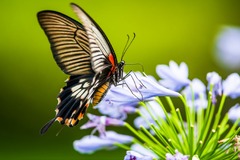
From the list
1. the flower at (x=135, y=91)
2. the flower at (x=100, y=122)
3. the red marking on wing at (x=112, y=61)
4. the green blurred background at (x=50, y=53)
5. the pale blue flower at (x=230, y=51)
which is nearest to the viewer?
the flower at (x=135, y=91)

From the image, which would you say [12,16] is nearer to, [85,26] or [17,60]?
[17,60]

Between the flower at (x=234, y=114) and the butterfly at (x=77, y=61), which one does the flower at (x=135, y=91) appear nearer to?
the butterfly at (x=77, y=61)

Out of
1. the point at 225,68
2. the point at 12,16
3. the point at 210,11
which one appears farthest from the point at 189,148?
the point at 210,11

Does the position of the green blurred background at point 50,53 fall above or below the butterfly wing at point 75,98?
below

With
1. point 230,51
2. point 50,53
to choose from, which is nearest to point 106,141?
point 230,51

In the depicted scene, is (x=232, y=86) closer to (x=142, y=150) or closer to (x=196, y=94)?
(x=196, y=94)

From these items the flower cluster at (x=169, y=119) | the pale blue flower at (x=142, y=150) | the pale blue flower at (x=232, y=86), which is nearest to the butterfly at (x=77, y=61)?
the flower cluster at (x=169, y=119)
